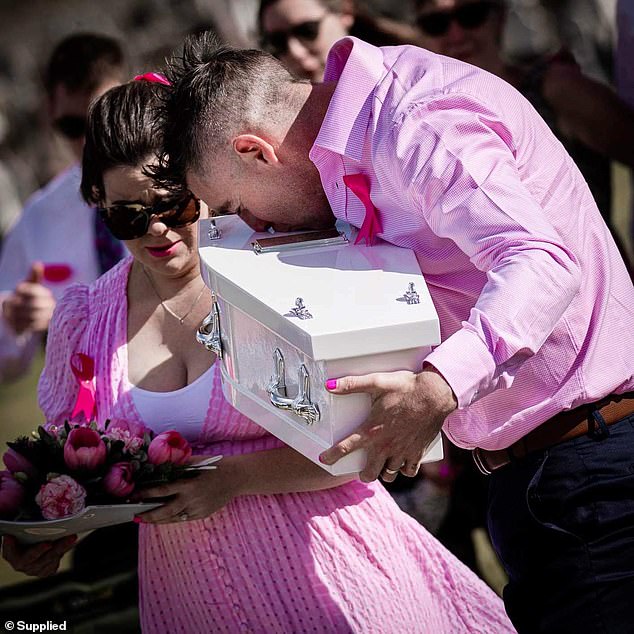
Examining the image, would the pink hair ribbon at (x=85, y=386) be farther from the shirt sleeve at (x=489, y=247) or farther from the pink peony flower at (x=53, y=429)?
the shirt sleeve at (x=489, y=247)

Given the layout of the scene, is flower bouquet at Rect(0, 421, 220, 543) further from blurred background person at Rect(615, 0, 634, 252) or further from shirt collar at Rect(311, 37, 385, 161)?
blurred background person at Rect(615, 0, 634, 252)

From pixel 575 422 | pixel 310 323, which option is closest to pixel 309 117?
pixel 310 323

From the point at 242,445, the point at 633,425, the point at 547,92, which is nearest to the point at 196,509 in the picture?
the point at 242,445

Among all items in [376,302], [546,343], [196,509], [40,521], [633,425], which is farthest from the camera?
[196,509]

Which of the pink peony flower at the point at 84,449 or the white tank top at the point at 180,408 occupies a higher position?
the pink peony flower at the point at 84,449

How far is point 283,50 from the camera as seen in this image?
4559 mm

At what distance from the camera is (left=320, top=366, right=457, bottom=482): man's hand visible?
176 centimetres

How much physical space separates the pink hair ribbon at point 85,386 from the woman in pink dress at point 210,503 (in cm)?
2

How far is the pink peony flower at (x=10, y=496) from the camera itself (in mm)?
2361

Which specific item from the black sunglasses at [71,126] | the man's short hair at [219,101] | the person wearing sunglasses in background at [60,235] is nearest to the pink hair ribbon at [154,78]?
the man's short hair at [219,101]

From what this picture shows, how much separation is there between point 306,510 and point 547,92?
238 cm

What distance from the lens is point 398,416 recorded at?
69.9 inches

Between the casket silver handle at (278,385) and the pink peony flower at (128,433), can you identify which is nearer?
the casket silver handle at (278,385)

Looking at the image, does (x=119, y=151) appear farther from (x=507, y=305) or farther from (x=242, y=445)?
(x=507, y=305)
